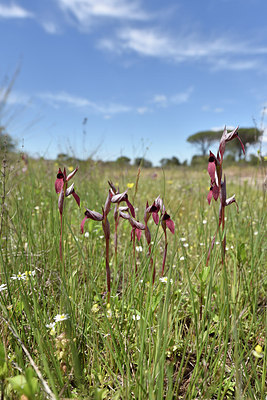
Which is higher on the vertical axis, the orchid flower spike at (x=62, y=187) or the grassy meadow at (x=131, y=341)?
the orchid flower spike at (x=62, y=187)

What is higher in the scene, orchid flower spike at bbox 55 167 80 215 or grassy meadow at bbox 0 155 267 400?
orchid flower spike at bbox 55 167 80 215

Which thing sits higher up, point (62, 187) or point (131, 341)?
point (62, 187)

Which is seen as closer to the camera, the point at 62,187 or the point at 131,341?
the point at 131,341

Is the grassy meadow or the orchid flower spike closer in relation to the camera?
the grassy meadow

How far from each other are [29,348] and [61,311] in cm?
21

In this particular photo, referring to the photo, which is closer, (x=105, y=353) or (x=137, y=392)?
(x=137, y=392)

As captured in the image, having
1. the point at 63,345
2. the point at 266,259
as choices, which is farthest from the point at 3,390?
the point at 266,259

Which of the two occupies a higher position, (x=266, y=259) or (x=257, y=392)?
(x=266, y=259)

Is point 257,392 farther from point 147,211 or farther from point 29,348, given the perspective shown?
point 29,348

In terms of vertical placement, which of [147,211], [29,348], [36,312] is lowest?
[29,348]

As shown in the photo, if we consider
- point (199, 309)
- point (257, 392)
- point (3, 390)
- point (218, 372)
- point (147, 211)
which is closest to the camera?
point (3, 390)

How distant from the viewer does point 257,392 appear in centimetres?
94

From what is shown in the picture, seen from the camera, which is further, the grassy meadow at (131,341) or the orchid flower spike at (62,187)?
the orchid flower spike at (62,187)

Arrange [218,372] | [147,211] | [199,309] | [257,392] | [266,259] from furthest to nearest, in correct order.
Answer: [266,259] < [199,309] < [147,211] < [218,372] < [257,392]
